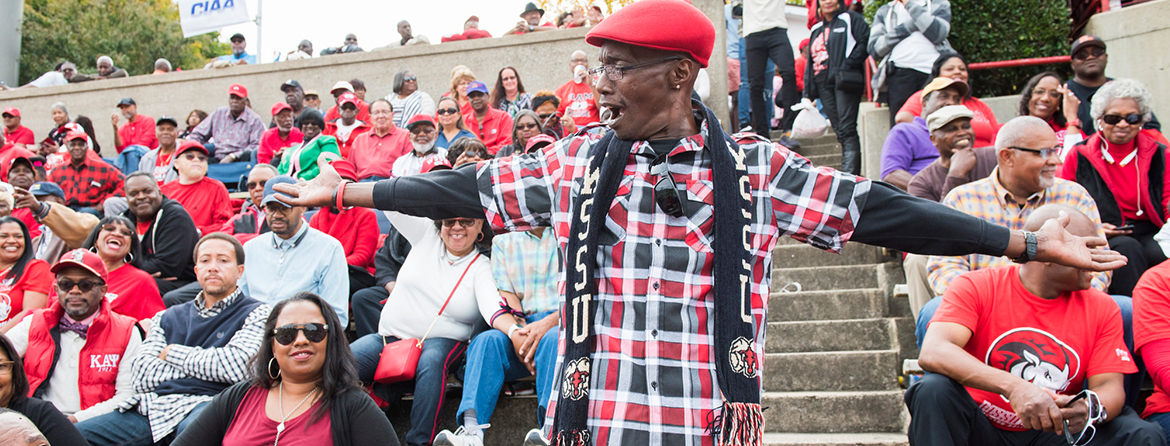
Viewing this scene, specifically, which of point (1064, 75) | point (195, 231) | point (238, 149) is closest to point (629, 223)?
point (195, 231)

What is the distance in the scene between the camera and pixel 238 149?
11.8 m

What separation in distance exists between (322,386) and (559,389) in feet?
7.02

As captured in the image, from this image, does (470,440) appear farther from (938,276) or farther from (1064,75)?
(1064,75)

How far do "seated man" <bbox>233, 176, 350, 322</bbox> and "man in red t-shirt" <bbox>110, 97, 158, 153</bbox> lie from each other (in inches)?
325

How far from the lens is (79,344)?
16.5 ft

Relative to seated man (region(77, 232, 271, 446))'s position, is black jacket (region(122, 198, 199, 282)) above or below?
above

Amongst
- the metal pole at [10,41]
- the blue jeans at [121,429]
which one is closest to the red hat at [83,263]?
the blue jeans at [121,429]

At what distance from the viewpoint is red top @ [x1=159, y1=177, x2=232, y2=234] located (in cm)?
813

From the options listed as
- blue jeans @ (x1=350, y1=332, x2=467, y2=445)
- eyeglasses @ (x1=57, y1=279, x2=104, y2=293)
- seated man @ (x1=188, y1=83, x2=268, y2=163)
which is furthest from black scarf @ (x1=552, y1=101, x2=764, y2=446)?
seated man @ (x1=188, y1=83, x2=268, y2=163)

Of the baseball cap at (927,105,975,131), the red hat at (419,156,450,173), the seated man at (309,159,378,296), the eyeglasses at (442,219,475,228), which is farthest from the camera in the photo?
the seated man at (309,159,378,296)

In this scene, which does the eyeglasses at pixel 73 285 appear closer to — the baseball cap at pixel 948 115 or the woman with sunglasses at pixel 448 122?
the woman with sunglasses at pixel 448 122

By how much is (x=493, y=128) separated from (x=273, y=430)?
5.77 meters

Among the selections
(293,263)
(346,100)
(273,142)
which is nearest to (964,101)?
(293,263)

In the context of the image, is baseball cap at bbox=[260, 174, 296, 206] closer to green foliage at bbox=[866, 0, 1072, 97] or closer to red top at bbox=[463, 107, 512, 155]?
red top at bbox=[463, 107, 512, 155]
